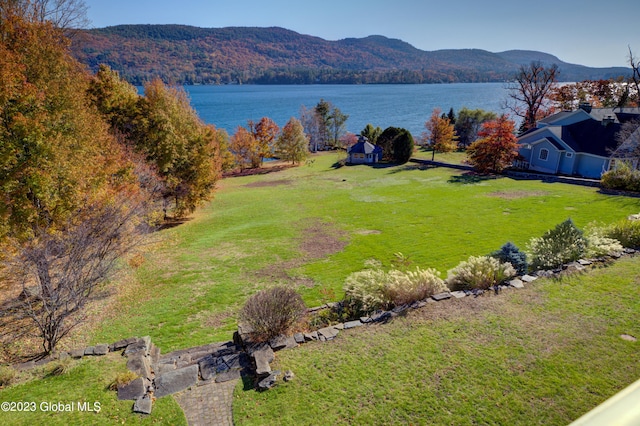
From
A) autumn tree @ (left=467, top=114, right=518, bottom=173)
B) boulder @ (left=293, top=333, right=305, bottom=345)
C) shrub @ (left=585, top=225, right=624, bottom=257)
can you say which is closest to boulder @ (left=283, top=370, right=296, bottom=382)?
boulder @ (left=293, top=333, right=305, bottom=345)

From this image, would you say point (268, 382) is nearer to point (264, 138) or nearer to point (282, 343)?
point (282, 343)

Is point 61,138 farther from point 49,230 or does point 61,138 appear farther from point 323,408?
point 323,408

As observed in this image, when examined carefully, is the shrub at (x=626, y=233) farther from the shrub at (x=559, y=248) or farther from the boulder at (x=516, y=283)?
the boulder at (x=516, y=283)

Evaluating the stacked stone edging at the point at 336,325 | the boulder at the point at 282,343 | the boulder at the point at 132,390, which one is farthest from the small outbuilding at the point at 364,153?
the boulder at the point at 132,390

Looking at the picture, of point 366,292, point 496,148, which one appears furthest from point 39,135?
point 496,148

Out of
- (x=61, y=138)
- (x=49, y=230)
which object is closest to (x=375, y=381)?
(x=49, y=230)

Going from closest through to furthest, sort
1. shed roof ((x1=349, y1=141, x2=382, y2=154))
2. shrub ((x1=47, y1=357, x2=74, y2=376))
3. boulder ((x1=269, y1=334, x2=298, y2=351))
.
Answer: shrub ((x1=47, y1=357, x2=74, y2=376)) < boulder ((x1=269, y1=334, x2=298, y2=351)) < shed roof ((x1=349, y1=141, x2=382, y2=154))

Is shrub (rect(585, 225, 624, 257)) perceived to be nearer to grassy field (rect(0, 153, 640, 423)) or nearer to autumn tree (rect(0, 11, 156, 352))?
grassy field (rect(0, 153, 640, 423))
